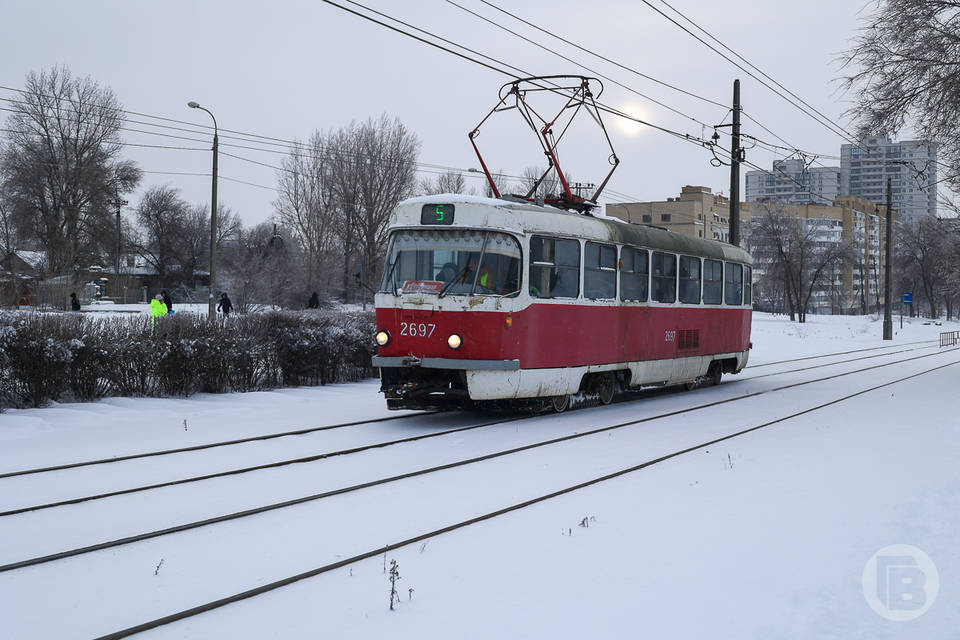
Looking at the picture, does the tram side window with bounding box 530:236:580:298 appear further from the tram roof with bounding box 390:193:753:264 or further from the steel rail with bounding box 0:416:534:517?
the steel rail with bounding box 0:416:534:517

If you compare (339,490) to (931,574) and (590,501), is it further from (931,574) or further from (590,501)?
(931,574)

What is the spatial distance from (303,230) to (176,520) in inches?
2443

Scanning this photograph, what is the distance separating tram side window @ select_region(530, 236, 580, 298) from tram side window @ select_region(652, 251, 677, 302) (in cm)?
283

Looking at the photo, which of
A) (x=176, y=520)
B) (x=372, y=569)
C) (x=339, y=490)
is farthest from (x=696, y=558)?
(x=176, y=520)

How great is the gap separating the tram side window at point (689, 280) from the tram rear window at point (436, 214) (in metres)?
6.19

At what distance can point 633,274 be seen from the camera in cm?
1481

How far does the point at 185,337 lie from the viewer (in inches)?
567

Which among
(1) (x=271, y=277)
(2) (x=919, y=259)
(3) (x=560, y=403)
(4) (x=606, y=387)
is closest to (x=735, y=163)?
(4) (x=606, y=387)

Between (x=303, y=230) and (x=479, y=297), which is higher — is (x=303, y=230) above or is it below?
above

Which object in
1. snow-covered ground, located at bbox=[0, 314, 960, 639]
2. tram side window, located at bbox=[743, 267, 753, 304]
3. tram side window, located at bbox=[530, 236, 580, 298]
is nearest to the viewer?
snow-covered ground, located at bbox=[0, 314, 960, 639]

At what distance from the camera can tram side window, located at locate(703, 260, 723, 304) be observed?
17688mm

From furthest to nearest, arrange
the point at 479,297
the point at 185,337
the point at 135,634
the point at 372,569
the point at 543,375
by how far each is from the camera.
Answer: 1. the point at 185,337
2. the point at 543,375
3. the point at 479,297
4. the point at 372,569
5. the point at 135,634

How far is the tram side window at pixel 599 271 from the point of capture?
13.5 meters

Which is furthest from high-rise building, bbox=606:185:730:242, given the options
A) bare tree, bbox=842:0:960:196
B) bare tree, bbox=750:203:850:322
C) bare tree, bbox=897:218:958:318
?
bare tree, bbox=842:0:960:196
